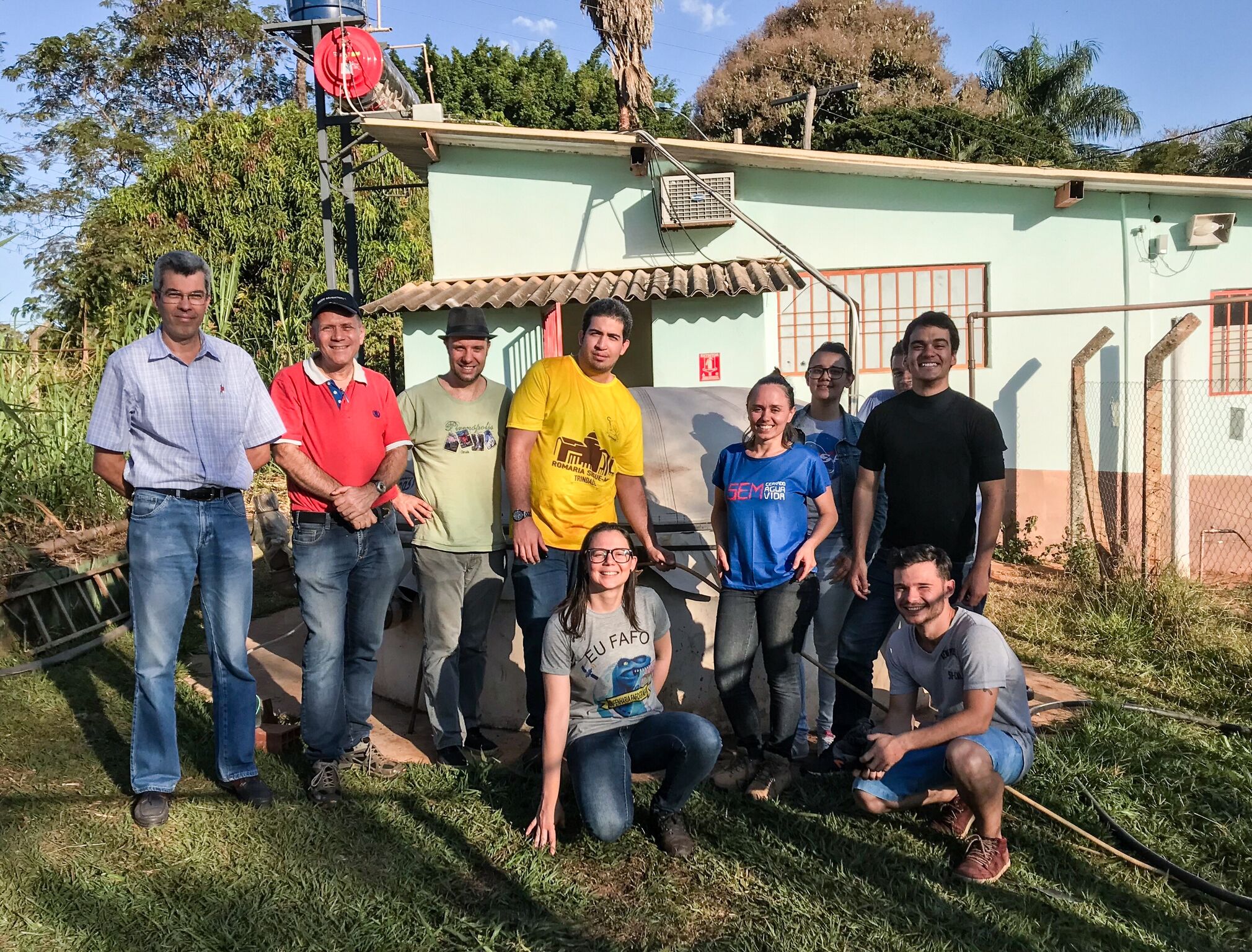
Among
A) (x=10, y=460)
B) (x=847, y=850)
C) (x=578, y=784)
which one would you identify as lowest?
(x=847, y=850)

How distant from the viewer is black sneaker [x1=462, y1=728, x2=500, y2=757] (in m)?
4.34

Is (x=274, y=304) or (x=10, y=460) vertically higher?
(x=274, y=304)

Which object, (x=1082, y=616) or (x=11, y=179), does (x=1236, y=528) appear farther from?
(x=11, y=179)

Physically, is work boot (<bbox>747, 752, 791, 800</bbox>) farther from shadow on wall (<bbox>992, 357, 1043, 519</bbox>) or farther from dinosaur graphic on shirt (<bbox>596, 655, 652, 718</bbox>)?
shadow on wall (<bbox>992, 357, 1043, 519</bbox>)

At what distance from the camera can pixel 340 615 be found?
3.88 meters

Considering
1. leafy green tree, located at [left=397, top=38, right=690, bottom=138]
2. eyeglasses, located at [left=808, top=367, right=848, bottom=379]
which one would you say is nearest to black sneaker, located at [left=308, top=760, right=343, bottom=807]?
eyeglasses, located at [left=808, top=367, right=848, bottom=379]

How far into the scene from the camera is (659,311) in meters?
9.77

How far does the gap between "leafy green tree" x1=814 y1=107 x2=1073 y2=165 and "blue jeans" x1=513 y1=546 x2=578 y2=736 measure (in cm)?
2047

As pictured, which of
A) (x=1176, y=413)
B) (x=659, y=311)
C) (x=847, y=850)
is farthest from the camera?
(x=659, y=311)

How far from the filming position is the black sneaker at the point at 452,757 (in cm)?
414

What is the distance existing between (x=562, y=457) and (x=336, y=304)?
111cm

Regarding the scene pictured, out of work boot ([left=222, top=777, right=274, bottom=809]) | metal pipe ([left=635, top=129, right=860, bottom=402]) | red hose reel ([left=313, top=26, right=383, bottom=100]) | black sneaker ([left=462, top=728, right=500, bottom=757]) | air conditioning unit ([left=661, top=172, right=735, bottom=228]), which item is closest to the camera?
work boot ([left=222, top=777, right=274, bottom=809])

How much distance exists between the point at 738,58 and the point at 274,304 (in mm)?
19338

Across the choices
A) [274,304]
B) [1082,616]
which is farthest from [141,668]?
[274,304]
